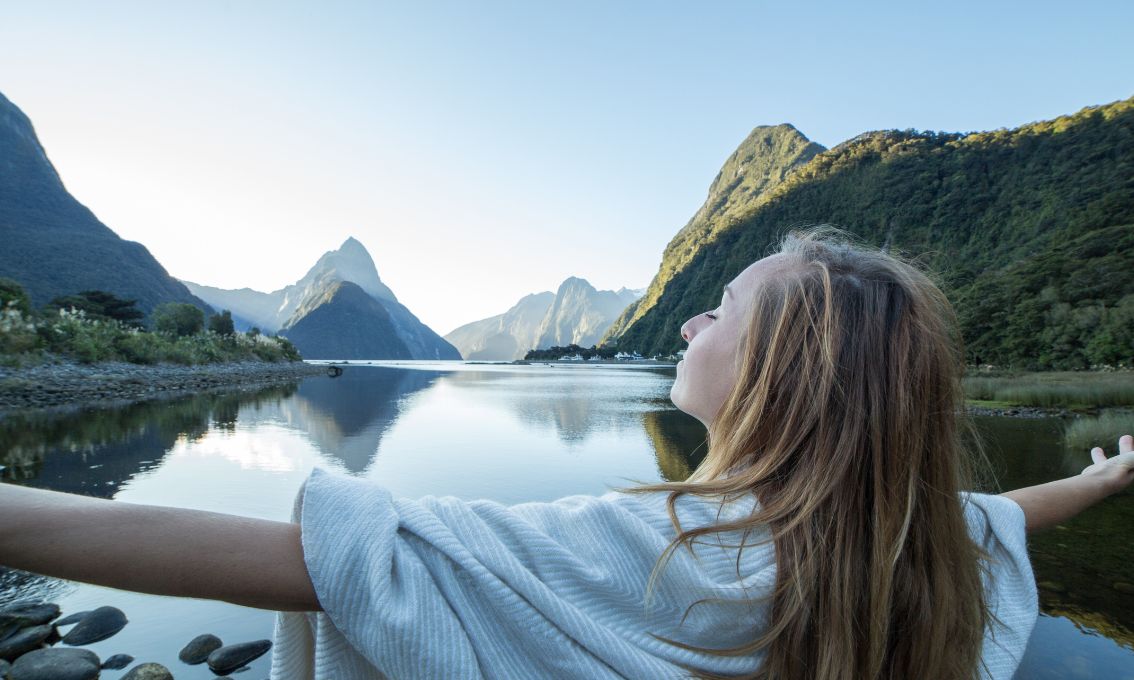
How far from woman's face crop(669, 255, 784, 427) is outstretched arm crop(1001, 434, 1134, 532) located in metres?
0.78

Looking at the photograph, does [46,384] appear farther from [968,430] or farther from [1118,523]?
[1118,523]

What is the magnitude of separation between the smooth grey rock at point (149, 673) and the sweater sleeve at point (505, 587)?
141 inches

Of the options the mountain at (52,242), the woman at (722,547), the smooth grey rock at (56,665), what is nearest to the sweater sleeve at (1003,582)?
the woman at (722,547)

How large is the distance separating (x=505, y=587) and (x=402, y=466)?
9.38 meters

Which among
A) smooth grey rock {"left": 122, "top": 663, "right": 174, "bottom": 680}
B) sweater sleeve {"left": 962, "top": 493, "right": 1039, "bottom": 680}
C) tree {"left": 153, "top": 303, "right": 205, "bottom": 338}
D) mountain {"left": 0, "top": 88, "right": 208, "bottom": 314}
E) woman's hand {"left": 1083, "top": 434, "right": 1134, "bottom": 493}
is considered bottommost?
smooth grey rock {"left": 122, "top": 663, "right": 174, "bottom": 680}

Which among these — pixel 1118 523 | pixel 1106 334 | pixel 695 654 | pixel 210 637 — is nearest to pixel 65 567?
pixel 695 654

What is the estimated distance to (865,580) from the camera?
0.79 meters

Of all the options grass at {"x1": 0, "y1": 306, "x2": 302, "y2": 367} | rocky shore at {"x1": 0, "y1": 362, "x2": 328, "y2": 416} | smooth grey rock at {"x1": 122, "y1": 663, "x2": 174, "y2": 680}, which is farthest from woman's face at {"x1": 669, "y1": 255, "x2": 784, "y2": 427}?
grass at {"x1": 0, "y1": 306, "x2": 302, "y2": 367}

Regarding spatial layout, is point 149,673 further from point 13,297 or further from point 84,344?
point 13,297

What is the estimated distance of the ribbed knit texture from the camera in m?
0.55

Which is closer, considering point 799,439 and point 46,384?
point 799,439

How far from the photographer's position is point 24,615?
142 inches

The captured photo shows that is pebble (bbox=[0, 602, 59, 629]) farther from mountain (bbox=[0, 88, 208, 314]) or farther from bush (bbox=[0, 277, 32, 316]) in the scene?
mountain (bbox=[0, 88, 208, 314])

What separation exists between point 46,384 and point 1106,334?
120 feet
